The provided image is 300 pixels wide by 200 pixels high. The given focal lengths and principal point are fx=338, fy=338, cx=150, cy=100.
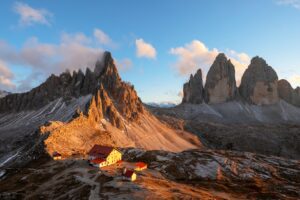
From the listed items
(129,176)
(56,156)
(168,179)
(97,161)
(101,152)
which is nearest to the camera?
(129,176)

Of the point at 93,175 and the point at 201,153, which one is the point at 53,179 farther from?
the point at 201,153

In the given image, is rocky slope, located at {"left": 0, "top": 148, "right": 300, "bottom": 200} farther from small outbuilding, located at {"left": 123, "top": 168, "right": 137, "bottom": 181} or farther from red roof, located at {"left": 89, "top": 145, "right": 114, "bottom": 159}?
red roof, located at {"left": 89, "top": 145, "right": 114, "bottom": 159}

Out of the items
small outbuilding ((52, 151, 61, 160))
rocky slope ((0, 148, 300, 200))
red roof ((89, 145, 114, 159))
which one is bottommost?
rocky slope ((0, 148, 300, 200))

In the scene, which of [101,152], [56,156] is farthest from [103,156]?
[56,156]

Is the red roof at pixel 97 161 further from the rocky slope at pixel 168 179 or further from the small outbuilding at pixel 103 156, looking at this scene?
the rocky slope at pixel 168 179

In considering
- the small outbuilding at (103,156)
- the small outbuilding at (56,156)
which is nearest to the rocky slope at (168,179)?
the small outbuilding at (103,156)

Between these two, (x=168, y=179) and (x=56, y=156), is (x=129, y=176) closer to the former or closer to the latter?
(x=168, y=179)

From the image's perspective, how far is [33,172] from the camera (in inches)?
4321

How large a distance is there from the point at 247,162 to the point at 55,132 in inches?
3391

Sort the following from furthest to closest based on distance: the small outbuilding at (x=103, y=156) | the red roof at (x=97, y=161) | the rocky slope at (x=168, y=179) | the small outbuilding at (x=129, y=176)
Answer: the small outbuilding at (x=103, y=156), the red roof at (x=97, y=161), the small outbuilding at (x=129, y=176), the rocky slope at (x=168, y=179)

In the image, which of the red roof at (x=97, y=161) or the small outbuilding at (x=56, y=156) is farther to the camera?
the small outbuilding at (x=56, y=156)

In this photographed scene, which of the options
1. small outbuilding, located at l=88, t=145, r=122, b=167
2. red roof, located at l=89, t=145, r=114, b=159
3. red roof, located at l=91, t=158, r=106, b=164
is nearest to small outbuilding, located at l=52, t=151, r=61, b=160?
small outbuilding, located at l=88, t=145, r=122, b=167

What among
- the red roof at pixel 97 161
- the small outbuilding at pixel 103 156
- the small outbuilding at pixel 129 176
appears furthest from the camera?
the small outbuilding at pixel 103 156

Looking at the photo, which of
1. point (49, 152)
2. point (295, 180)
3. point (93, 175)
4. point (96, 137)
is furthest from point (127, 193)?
point (96, 137)
